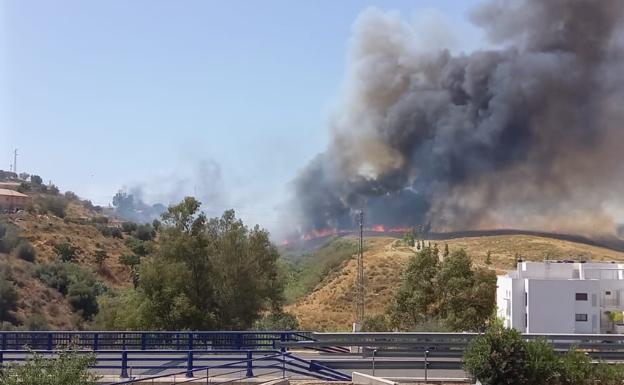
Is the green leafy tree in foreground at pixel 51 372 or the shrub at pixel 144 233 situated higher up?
the shrub at pixel 144 233

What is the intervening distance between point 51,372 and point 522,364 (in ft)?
27.1

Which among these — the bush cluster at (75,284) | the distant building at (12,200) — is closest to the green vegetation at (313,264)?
the bush cluster at (75,284)

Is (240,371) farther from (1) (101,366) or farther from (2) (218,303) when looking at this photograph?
(2) (218,303)

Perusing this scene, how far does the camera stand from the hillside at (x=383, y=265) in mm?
63344

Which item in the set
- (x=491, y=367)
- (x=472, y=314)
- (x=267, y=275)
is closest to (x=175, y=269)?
(x=267, y=275)

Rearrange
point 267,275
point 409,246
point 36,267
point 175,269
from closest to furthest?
point 175,269
point 267,275
point 36,267
point 409,246

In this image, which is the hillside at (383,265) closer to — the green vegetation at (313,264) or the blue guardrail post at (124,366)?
the green vegetation at (313,264)

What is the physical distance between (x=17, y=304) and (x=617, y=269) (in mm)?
36724

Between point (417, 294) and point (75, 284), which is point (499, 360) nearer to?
point (417, 294)

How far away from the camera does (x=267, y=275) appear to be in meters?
42.4

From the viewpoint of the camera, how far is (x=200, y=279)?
36.0 meters

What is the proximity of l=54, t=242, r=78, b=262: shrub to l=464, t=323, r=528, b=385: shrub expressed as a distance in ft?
183

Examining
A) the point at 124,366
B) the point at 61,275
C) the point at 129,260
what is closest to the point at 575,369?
the point at 124,366

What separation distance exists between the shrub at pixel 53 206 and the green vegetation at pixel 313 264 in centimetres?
2361
